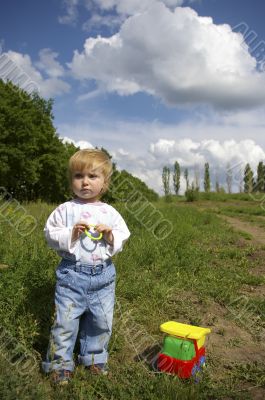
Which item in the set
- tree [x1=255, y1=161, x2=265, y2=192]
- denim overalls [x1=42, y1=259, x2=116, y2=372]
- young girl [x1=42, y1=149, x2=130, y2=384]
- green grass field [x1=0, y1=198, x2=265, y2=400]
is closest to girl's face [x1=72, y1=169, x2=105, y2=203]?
young girl [x1=42, y1=149, x2=130, y2=384]

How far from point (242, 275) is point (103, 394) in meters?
3.84

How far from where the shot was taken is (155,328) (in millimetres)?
3920

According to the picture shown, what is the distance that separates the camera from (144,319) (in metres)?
4.04

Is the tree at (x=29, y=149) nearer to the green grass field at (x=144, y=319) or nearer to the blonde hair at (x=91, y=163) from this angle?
the green grass field at (x=144, y=319)

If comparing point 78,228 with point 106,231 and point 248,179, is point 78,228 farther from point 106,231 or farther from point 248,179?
point 248,179

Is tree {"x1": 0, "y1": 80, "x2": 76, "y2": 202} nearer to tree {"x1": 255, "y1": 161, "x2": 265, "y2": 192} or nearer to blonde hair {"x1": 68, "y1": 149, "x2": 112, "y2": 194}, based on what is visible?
blonde hair {"x1": 68, "y1": 149, "x2": 112, "y2": 194}

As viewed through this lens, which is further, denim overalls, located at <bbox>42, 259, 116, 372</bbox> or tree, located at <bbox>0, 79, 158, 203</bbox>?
tree, located at <bbox>0, 79, 158, 203</bbox>

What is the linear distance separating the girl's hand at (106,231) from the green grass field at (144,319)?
1.00 meters

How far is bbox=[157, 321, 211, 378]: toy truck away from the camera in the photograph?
2.97 m

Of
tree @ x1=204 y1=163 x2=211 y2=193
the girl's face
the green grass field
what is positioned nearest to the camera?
the green grass field

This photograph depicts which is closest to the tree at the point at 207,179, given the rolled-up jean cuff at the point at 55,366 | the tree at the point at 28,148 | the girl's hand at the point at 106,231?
the tree at the point at 28,148

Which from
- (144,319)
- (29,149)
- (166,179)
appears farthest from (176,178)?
(144,319)

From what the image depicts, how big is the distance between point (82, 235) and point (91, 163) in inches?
21.9

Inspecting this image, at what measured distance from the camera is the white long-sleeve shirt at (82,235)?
297 cm
